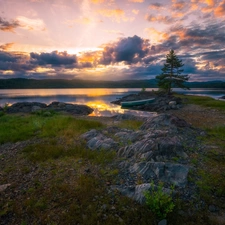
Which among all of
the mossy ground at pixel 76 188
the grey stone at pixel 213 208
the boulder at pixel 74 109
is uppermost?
the mossy ground at pixel 76 188

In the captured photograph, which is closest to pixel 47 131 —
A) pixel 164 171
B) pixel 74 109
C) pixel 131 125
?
pixel 131 125

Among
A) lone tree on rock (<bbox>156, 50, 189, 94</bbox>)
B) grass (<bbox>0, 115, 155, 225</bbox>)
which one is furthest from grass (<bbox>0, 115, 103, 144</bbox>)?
lone tree on rock (<bbox>156, 50, 189, 94</bbox>)

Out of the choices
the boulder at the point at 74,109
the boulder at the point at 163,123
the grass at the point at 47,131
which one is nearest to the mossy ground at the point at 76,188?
the grass at the point at 47,131

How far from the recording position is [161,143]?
10.5 metres

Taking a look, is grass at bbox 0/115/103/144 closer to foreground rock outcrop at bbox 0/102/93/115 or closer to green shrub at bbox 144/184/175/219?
green shrub at bbox 144/184/175/219

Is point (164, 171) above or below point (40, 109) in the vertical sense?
above

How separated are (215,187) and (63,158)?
903cm

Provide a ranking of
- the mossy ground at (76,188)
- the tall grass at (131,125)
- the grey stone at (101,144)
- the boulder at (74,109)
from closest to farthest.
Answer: the mossy ground at (76,188), the grey stone at (101,144), the tall grass at (131,125), the boulder at (74,109)

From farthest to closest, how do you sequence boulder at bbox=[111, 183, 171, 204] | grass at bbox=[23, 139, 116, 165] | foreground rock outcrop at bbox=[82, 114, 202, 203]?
grass at bbox=[23, 139, 116, 165] < foreground rock outcrop at bbox=[82, 114, 202, 203] < boulder at bbox=[111, 183, 171, 204]

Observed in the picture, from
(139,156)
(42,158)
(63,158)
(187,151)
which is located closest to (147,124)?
(187,151)

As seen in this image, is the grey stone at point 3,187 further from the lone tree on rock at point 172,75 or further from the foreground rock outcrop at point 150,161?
the lone tree on rock at point 172,75

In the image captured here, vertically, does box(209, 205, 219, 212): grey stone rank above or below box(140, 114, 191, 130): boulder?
below

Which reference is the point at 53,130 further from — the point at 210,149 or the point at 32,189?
the point at 210,149

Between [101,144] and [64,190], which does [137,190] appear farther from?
[101,144]
